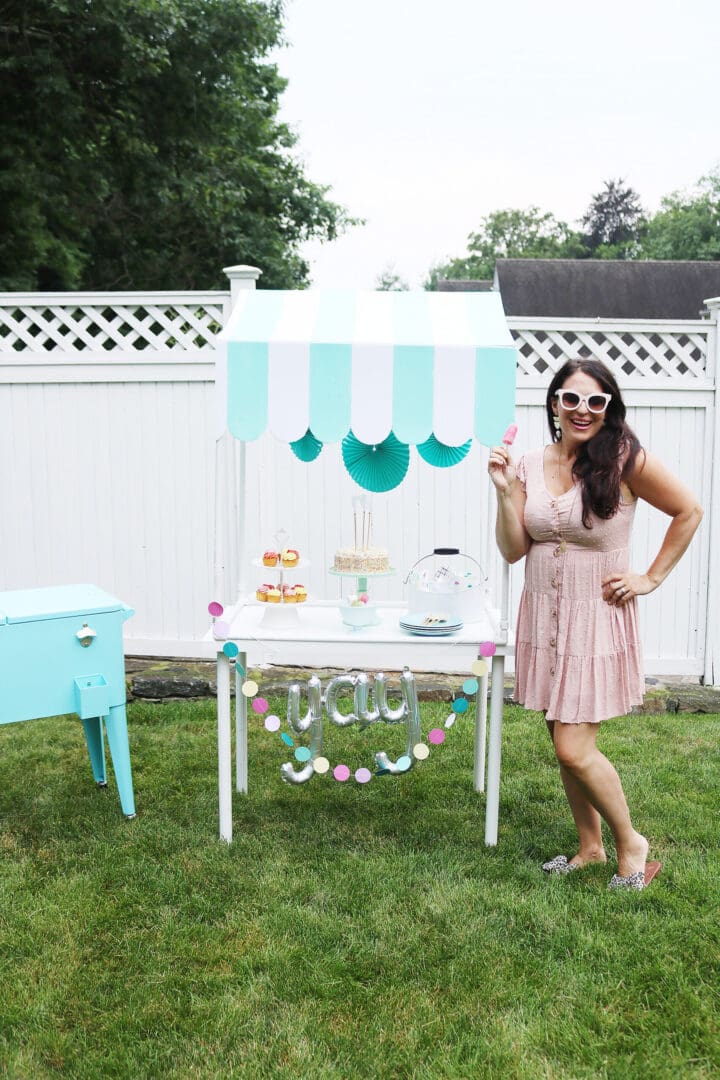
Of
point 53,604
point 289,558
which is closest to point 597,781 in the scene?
point 289,558

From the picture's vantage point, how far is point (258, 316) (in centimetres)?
320

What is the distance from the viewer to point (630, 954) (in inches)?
99.6

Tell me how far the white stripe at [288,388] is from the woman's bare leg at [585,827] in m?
1.33

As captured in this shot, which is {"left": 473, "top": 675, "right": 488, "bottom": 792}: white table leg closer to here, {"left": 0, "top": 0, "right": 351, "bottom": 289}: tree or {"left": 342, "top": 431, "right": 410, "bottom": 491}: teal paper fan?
{"left": 342, "top": 431, "right": 410, "bottom": 491}: teal paper fan

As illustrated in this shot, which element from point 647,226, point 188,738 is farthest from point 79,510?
point 647,226

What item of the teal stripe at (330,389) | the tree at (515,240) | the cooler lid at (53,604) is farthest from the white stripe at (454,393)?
the tree at (515,240)

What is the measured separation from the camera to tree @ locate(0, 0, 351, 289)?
995 centimetres

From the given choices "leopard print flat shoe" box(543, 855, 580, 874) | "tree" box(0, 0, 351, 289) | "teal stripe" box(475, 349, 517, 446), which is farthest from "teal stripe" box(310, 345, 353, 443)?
"tree" box(0, 0, 351, 289)

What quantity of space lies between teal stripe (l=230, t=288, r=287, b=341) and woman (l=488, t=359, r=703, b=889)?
2.93 ft

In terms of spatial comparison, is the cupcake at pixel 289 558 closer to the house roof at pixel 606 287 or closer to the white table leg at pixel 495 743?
the white table leg at pixel 495 743

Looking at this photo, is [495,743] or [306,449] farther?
[306,449]

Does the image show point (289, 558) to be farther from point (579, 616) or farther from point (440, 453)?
point (579, 616)

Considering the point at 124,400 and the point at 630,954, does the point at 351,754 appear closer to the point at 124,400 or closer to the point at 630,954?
the point at 630,954

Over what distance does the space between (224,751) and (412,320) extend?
169cm
